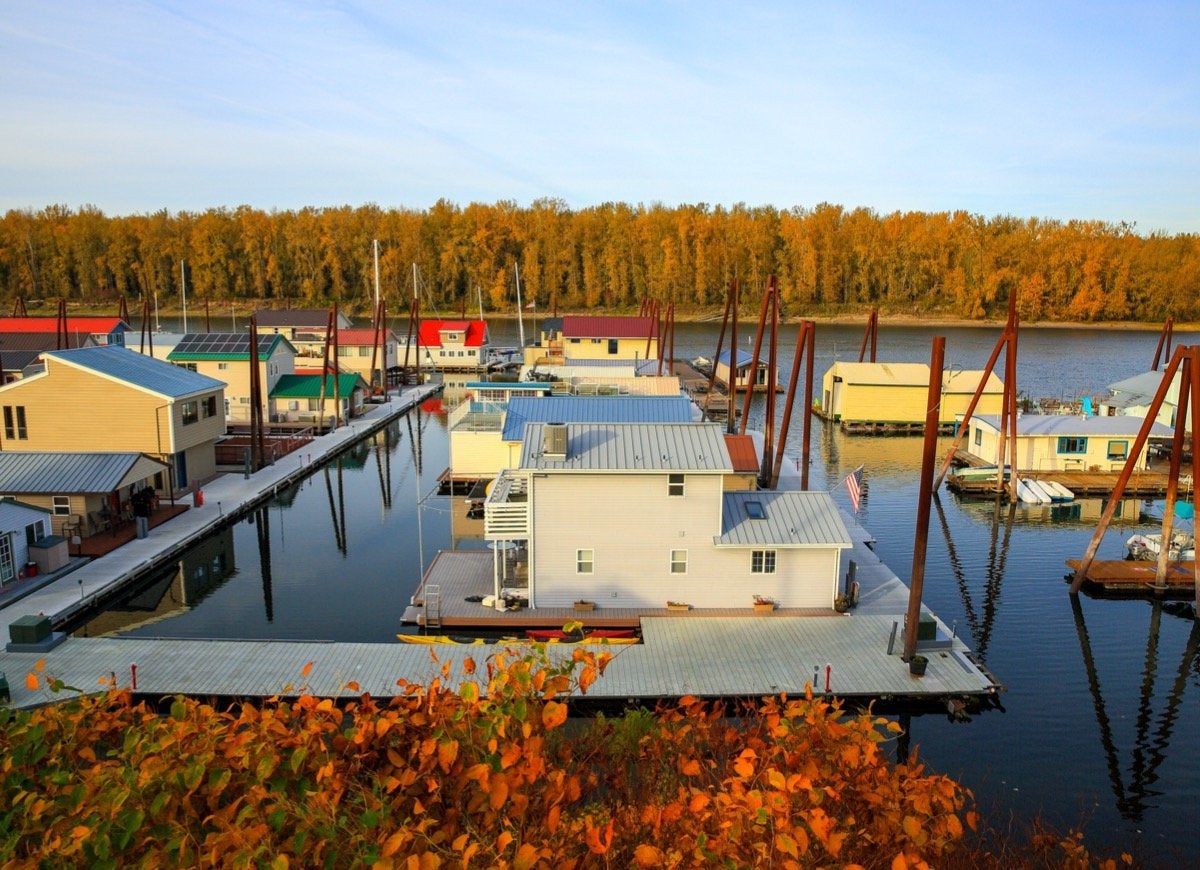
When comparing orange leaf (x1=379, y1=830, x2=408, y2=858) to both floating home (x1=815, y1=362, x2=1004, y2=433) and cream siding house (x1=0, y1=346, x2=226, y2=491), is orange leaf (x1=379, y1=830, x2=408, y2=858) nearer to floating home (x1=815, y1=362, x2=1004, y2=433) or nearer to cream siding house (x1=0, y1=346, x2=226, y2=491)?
cream siding house (x1=0, y1=346, x2=226, y2=491)

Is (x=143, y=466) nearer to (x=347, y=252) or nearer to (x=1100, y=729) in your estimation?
(x=1100, y=729)

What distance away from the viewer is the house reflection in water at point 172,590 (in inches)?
958

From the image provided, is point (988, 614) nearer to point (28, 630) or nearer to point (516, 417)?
point (516, 417)

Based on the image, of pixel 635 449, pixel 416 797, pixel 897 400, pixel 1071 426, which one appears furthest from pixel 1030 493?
pixel 416 797

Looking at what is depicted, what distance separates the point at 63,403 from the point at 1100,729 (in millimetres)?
36575

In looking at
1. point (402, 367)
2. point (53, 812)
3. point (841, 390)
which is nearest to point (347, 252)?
point (402, 367)

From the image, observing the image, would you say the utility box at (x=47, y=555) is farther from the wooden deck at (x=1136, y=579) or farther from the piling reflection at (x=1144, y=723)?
the wooden deck at (x=1136, y=579)

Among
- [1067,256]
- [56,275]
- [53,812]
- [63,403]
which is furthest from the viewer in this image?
[56,275]

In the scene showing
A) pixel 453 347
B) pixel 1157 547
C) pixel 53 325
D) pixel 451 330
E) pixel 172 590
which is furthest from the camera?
pixel 451 330

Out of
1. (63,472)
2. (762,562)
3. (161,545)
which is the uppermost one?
(63,472)

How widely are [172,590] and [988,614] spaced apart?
2498 cm

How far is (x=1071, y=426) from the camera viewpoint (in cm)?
4325

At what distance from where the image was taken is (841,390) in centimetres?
5700

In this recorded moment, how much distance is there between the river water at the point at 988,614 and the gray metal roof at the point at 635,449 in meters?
6.53
